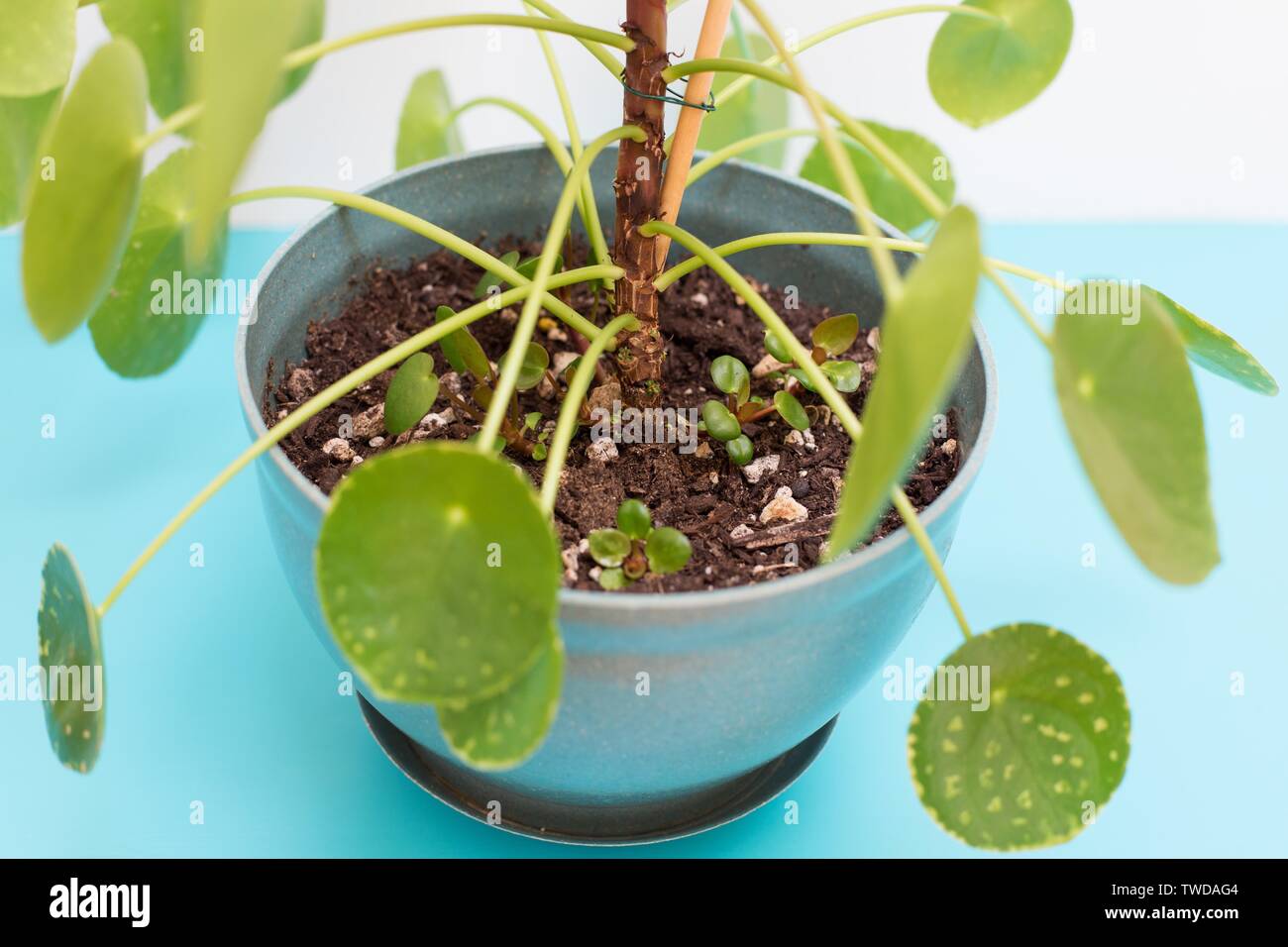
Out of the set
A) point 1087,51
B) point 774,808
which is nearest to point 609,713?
point 774,808

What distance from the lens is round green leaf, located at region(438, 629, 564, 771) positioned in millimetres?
591

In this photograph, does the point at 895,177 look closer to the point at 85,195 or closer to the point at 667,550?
the point at 667,550

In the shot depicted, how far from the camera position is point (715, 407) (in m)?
0.82

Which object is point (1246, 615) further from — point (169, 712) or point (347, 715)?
point (169, 712)

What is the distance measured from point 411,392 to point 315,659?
0.34 m

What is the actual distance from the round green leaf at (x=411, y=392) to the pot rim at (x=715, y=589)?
0.24 ft

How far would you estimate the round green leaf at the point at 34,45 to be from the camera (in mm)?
700

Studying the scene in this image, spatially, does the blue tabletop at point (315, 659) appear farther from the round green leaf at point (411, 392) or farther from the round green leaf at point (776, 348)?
the round green leaf at point (411, 392)

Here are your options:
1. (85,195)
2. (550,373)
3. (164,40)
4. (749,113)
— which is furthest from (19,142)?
(749,113)

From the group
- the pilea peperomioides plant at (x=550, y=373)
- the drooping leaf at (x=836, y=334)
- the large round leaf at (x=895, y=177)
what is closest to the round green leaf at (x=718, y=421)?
the pilea peperomioides plant at (x=550, y=373)

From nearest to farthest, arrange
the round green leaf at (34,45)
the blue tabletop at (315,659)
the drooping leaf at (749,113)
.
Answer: the round green leaf at (34,45) → the blue tabletop at (315,659) → the drooping leaf at (749,113)

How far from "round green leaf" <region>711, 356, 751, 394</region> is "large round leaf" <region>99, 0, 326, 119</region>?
0.31 metres

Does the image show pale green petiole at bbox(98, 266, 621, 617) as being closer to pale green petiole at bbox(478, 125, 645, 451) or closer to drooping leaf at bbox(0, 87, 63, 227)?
pale green petiole at bbox(478, 125, 645, 451)

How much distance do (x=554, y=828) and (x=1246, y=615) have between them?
608 millimetres
